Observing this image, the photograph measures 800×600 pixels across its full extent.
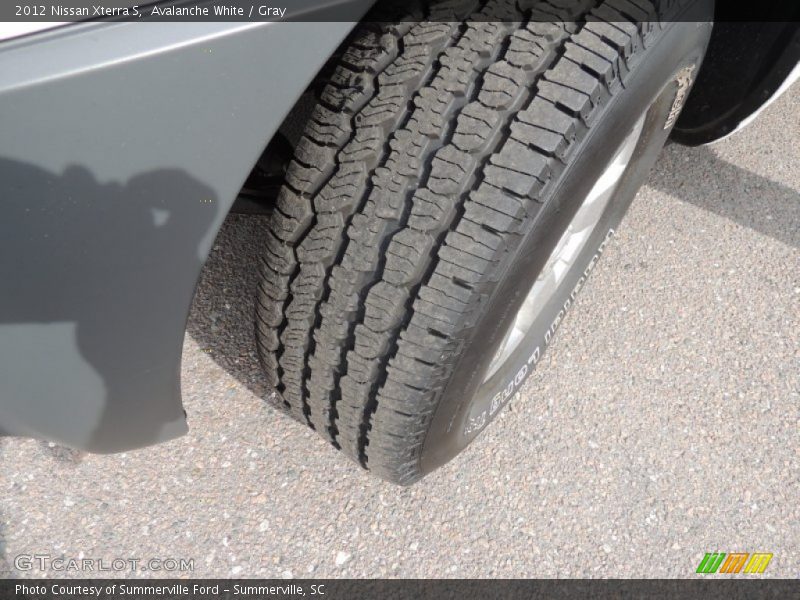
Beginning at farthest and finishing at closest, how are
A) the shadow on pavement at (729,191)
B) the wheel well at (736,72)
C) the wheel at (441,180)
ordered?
the shadow on pavement at (729,191)
the wheel well at (736,72)
the wheel at (441,180)

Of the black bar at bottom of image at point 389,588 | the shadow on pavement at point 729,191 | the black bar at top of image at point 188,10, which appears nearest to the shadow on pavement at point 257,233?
the shadow on pavement at point 729,191

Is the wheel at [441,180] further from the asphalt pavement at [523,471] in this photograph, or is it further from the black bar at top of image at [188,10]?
the asphalt pavement at [523,471]

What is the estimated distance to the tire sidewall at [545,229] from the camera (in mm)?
1184

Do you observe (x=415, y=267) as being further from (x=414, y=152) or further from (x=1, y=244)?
(x=1, y=244)

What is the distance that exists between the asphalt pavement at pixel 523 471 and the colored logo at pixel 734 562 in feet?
0.07

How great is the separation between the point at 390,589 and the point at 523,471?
1.47 ft

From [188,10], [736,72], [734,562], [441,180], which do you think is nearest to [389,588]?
[734,562]

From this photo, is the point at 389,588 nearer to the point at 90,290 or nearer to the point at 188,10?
the point at 90,290

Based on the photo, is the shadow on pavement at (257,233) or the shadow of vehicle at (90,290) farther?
the shadow on pavement at (257,233)

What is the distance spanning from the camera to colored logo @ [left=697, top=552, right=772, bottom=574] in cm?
163

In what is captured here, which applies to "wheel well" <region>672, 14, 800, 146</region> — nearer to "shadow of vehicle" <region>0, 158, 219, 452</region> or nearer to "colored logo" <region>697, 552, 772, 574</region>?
"colored logo" <region>697, 552, 772, 574</region>

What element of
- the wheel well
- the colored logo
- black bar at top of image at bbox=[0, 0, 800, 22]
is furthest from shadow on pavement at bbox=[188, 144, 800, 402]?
the colored logo

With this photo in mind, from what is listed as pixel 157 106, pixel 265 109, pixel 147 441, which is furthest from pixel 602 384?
pixel 157 106

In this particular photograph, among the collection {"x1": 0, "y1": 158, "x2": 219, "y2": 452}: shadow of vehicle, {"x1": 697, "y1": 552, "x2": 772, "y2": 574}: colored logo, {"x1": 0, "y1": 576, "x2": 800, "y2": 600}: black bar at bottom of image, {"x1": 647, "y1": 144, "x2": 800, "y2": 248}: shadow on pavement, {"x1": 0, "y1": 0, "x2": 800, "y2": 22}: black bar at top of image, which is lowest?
{"x1": 0, "y1": 576, "x2": 800, "y2": 600}: black bar at bottom of image
